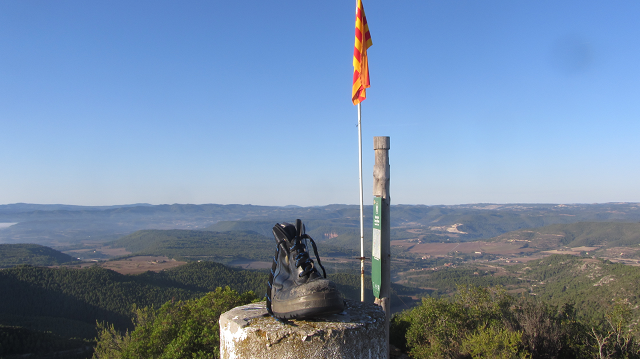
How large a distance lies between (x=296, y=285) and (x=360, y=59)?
7.24 meters

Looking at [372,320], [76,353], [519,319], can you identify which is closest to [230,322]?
[372,320]

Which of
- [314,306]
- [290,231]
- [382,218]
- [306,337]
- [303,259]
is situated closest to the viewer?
[306,337]

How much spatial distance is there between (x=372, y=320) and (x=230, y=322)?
1.15 m

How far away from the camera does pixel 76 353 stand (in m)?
47.5

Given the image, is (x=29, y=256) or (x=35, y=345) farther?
(x=29, y=256)

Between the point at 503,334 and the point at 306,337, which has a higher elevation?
the point at 306,337

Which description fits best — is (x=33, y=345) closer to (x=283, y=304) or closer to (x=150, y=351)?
(x=150, y=351)

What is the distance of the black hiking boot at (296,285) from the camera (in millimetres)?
2908

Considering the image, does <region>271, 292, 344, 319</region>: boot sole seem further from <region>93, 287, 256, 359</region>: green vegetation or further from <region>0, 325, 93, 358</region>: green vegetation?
<region>0, 325, 93, 358</region>: green vegetation

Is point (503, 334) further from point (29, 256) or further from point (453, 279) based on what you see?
point (29, 256)

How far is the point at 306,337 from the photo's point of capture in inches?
104

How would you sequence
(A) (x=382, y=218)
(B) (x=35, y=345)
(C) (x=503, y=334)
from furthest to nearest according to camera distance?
1. (B) (x=35, y=345)
2. (C) (x=503, y=334)
3. (A) (x=382, y=218)

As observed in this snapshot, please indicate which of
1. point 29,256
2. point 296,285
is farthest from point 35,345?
point 29,256

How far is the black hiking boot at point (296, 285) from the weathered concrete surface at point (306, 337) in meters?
0.10
